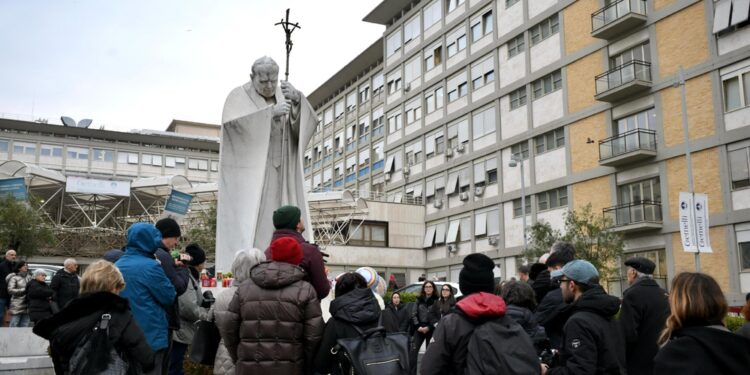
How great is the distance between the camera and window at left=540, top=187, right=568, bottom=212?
35.9 m

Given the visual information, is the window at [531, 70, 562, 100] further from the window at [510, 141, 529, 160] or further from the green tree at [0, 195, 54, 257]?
the green tree at [0, 195, 54, 257]

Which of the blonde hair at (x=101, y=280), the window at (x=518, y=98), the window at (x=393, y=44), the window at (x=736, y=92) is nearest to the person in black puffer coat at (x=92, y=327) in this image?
the blonde hair at (x=101, y=280)

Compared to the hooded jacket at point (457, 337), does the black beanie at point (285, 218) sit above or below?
above

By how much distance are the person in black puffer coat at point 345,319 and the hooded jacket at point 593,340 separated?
136cm

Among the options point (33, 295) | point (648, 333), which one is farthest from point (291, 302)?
point (33, 295)

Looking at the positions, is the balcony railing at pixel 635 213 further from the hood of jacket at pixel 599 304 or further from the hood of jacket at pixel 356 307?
the hood of jacket at pixel 356 307

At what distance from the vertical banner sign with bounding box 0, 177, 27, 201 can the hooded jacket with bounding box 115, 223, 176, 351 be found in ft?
96.5

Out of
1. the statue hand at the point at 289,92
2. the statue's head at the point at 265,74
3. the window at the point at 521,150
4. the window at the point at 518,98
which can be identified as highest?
the window at the point at 518,98

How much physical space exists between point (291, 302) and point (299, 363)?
1.42 feet

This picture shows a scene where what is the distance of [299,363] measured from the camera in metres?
4.93

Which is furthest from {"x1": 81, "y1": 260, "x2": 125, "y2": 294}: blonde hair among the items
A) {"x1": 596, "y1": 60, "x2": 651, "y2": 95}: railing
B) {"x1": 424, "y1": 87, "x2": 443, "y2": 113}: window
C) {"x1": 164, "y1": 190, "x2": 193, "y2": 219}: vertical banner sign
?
{"x1": 424, "y1": 87, "x2": 443, "y2": 113}: window

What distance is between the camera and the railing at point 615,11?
31.7 meters

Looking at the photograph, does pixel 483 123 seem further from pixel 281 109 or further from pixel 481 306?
pixel 481 306

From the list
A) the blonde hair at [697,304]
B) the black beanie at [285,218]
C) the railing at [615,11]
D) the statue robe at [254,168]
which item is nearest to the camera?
the blonde hair at [697,304]
